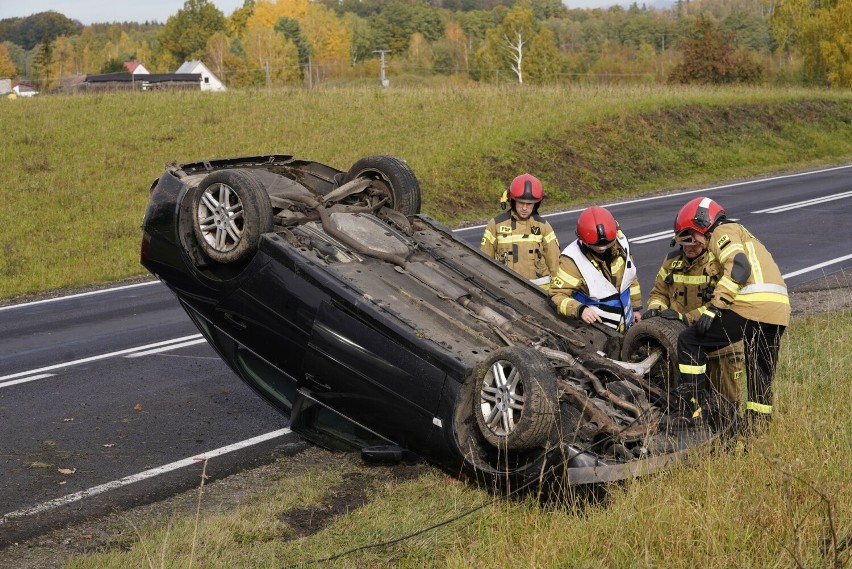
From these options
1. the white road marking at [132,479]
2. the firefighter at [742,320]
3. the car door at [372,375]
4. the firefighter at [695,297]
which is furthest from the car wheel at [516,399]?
the white road marking at [132,479]

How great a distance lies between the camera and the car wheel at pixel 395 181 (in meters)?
8.19

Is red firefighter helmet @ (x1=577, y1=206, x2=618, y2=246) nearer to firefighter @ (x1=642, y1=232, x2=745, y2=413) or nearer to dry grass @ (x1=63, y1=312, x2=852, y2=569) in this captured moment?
firefighter @ (x1=642, y1=232, x2=745, y2=413)

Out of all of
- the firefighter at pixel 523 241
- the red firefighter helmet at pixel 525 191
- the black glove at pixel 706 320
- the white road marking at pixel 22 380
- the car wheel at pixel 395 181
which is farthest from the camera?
the white road marking at pixel 22 380

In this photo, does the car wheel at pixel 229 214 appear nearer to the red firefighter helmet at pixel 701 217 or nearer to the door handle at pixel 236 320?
the door handle at pixel 236 320

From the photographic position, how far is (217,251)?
23.1ft

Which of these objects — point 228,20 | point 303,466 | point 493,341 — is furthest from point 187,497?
point 228,20

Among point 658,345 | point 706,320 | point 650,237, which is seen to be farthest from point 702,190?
point 706,320

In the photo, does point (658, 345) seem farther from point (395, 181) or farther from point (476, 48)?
point (476, 48)

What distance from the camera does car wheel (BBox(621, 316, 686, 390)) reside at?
6.71 metres

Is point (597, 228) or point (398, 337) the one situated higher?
point (597, 228)

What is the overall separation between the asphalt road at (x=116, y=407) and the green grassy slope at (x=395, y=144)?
416 centimetres

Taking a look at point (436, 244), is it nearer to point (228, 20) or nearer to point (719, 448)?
point (719, 448)

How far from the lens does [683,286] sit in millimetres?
7438

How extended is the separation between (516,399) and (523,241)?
139 inches
